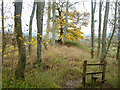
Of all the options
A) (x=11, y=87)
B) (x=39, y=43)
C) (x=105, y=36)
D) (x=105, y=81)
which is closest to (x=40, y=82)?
(x=11, y=87)

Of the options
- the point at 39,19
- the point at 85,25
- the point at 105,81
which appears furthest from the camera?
the point at 85,25

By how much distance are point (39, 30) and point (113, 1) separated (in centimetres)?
699

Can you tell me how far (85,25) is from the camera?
20828mm

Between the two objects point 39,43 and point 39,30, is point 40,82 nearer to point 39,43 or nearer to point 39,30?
point 39,43

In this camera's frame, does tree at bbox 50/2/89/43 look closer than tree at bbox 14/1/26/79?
No

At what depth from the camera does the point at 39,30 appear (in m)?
7.91

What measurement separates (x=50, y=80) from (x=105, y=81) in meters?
3.42

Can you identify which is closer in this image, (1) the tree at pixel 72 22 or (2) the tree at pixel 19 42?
(2) the tree at pixel 19 42

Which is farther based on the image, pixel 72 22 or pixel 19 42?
pixel 72 22

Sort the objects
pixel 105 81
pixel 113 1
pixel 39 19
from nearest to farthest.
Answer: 1. pixel 105 81
2. pixel 39 19
3. pixel 113 1

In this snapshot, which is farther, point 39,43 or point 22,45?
point 39,43

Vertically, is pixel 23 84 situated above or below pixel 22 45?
below

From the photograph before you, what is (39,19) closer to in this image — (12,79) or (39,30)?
(39,30)

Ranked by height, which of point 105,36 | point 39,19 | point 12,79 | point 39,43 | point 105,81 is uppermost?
point 39,19
